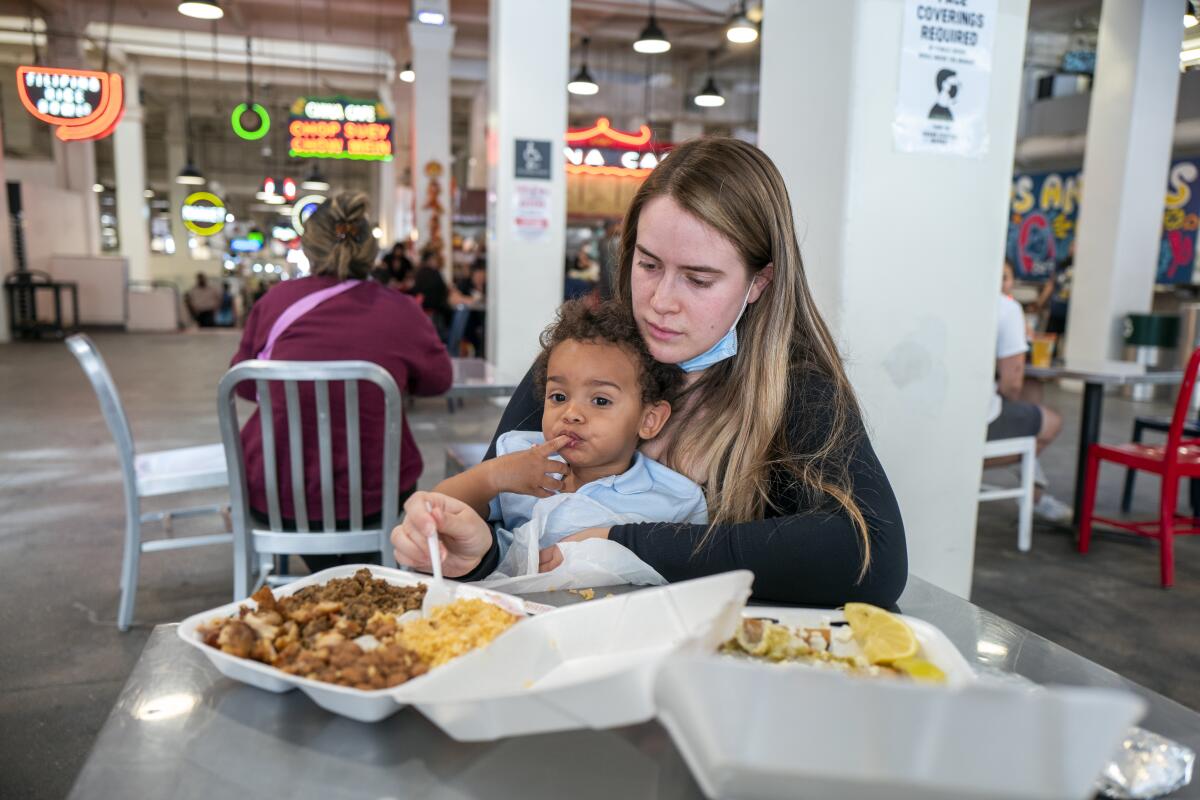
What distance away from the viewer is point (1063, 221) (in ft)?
38.1

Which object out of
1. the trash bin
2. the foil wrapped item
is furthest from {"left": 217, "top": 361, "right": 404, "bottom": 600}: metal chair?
the trash bin

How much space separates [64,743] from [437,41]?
9.80m

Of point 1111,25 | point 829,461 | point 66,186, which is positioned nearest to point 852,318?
point 829,461

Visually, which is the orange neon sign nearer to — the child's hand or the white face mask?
the white face mask

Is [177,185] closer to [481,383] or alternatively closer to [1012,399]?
[481,383]

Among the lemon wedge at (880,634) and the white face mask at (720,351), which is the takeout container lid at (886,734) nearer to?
the lemon wedge at (880,634)

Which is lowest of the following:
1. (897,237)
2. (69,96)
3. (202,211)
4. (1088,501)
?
(1088,501)

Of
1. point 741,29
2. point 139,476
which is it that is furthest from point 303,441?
point 741,29

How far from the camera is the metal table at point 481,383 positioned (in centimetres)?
323

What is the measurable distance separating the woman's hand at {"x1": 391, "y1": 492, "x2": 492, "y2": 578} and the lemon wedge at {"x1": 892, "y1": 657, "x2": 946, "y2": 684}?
59cm

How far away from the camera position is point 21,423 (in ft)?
20.9

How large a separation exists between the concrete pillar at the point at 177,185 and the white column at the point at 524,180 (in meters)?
17.6

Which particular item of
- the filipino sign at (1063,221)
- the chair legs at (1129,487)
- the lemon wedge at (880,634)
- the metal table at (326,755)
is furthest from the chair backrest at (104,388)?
the filipino sign at (1063,221)

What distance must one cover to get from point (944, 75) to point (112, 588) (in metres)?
3.34
